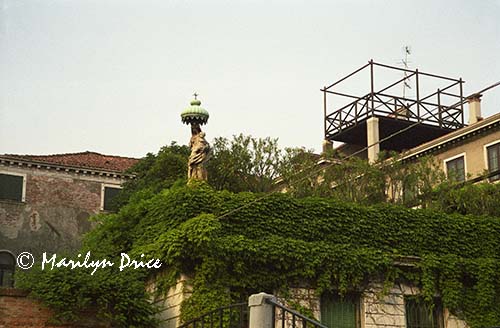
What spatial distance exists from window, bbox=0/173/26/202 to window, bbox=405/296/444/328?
24951 mm

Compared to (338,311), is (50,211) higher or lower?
higher

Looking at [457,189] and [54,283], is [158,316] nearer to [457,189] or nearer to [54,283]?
[54,283]

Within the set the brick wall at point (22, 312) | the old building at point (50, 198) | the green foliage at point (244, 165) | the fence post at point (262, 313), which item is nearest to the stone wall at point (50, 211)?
the old building at point (50, 198)

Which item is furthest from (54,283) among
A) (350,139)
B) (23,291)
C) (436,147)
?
(350,139)

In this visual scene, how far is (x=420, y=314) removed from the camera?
761 inches

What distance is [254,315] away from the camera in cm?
1162

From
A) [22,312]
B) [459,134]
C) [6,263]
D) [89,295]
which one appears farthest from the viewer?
[6,263]

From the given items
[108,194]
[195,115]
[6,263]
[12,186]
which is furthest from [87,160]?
[195,115]

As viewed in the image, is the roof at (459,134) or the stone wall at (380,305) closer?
the stone wall at (380,305)

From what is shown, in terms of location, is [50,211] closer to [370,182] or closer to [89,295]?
[370,182]

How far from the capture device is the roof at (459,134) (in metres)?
32.1

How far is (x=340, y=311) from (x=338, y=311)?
0.05 m

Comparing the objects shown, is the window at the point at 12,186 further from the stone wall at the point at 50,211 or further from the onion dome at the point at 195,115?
the onion dome at the point at 195,115

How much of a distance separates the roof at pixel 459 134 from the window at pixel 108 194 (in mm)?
14122
